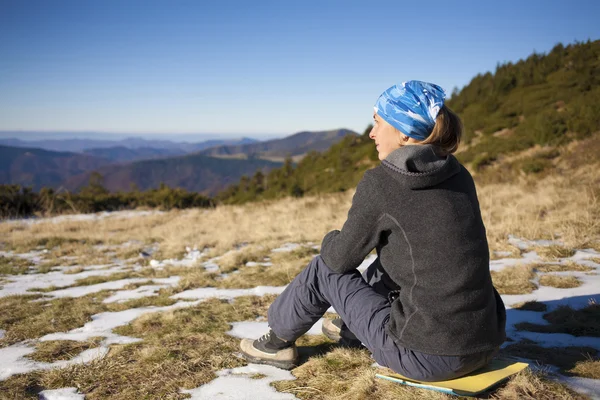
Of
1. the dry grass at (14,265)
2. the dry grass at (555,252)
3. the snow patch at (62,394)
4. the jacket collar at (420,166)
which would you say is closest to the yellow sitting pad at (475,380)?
the jacket collar at (420,166)

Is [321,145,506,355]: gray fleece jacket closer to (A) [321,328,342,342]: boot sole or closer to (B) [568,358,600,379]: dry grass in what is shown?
(B) [568,358,600,379]: dry grass

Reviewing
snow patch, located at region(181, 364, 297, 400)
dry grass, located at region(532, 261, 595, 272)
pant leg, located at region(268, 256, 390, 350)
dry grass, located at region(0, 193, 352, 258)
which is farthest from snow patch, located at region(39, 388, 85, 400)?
dry grass, located at region(532, 261, 595, 272)

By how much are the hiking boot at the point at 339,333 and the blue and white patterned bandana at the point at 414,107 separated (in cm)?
145

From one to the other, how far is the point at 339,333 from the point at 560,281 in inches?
88.5

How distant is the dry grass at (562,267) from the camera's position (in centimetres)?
378

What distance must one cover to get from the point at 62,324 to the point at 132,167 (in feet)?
579

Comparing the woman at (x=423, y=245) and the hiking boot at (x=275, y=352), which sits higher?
the woman at (x=423, y=245)

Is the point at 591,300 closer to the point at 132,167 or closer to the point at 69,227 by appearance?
the point at 69,227

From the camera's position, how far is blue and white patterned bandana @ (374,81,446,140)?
5.47 feet

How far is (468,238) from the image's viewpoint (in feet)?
5.03

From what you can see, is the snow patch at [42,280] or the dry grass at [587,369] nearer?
the dry grass at [587,369]

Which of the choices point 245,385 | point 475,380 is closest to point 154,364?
point 245,385

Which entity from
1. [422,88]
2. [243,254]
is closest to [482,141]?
[243,254]

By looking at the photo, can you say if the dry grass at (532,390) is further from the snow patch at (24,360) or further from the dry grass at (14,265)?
the dry grass at (14,265)
